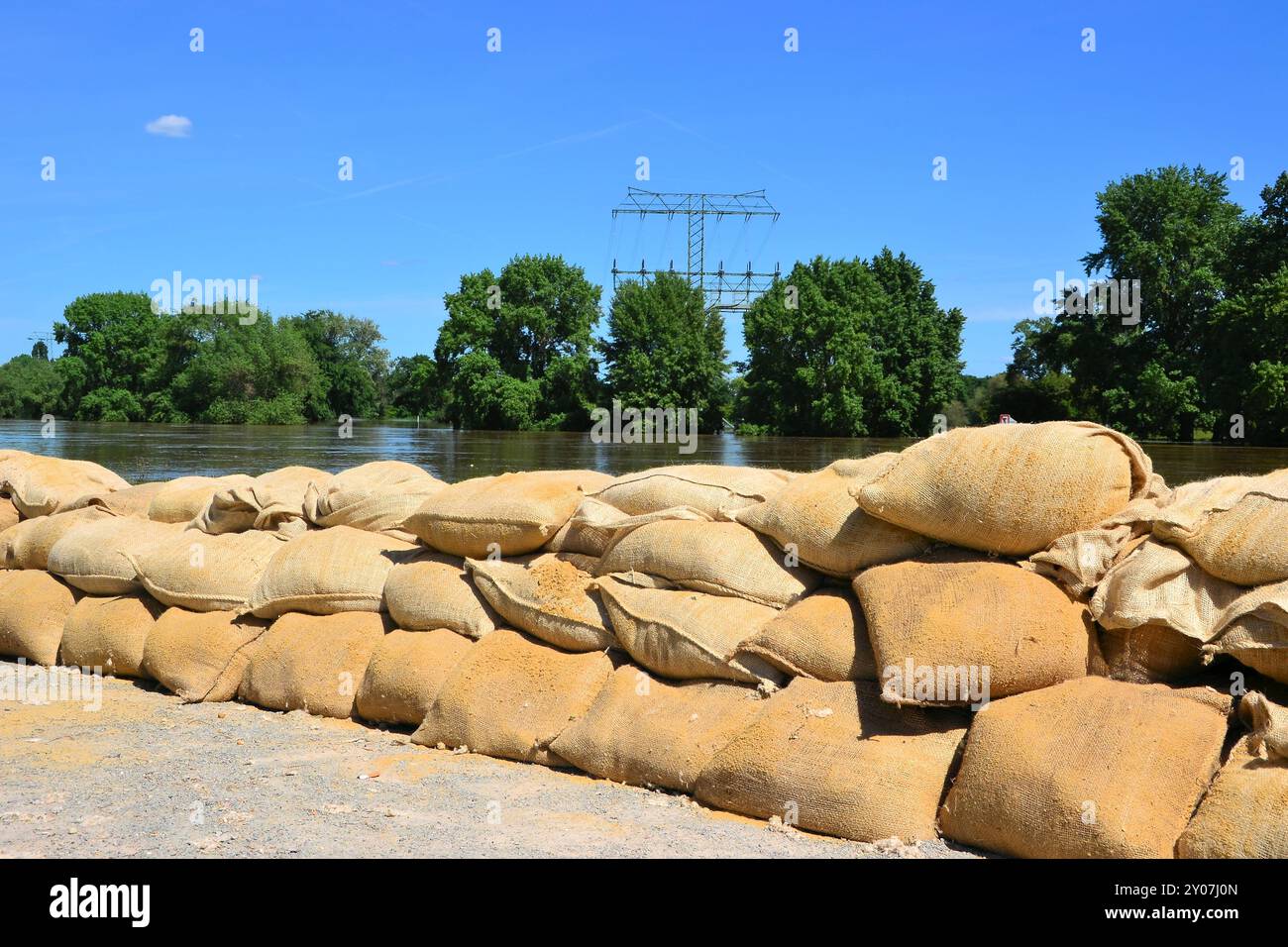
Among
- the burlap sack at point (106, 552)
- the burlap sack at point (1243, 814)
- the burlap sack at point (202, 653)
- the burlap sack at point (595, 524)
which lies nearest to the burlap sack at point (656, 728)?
the burlap sack at point (595, 524)

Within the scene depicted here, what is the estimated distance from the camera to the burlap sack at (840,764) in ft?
11.0

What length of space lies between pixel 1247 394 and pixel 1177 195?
34.1 ft

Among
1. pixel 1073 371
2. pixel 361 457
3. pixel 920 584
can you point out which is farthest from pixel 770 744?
pixel 1073 371

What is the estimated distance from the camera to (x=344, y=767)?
160 inches

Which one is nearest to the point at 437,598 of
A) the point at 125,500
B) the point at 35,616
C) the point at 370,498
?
the point at 370,498

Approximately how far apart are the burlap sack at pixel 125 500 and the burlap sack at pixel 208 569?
0.76m

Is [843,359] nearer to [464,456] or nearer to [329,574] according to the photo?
[464,456]

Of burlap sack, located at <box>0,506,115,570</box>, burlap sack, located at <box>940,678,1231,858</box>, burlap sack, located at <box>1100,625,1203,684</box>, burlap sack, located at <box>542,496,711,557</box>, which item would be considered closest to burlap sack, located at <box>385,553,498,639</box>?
burlap sack, located at <box>542,496,711,557</box>

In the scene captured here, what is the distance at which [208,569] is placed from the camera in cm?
538

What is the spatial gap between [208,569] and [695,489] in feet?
8.15

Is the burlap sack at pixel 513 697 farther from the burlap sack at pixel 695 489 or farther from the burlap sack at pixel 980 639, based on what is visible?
the burlap sack at pixel 980 639

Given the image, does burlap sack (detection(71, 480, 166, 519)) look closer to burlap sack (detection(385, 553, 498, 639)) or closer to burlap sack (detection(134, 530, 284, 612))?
burlap sack (detection(134, 530, 284, 612))

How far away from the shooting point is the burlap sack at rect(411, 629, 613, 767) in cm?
415
